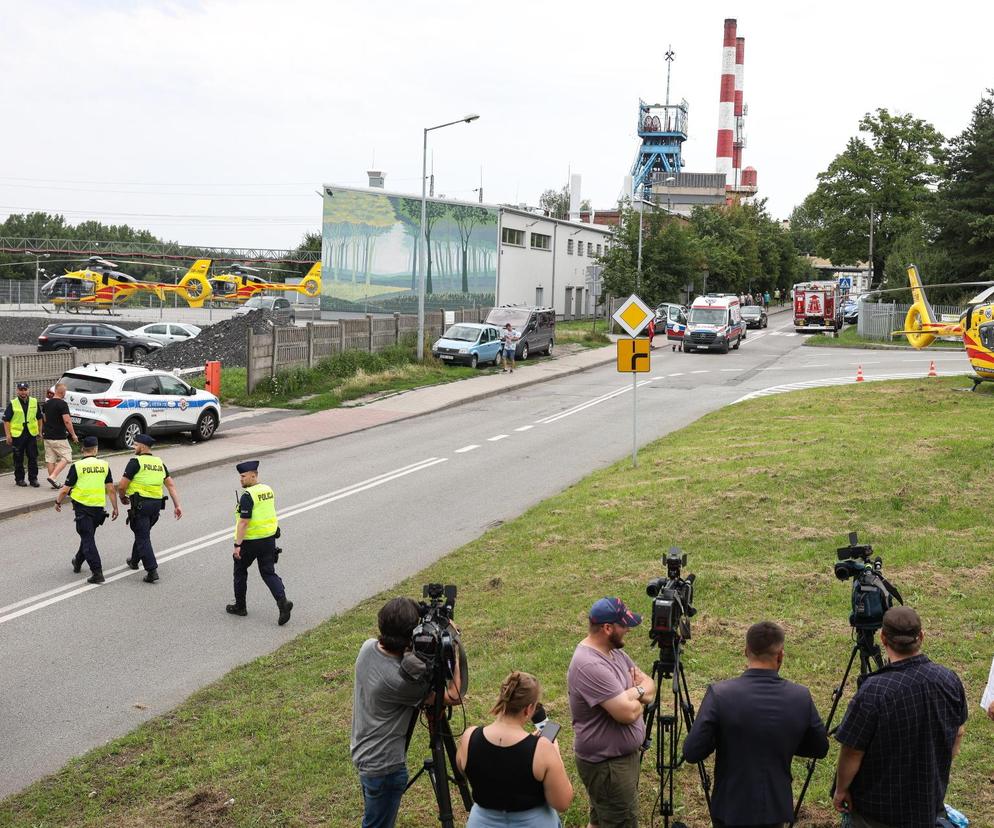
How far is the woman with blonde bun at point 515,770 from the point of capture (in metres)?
4.65

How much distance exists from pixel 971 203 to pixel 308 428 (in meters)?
40.6

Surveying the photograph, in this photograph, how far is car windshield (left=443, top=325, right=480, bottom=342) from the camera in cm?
3778

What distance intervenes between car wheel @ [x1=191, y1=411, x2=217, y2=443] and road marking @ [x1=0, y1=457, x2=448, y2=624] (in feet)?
17.8

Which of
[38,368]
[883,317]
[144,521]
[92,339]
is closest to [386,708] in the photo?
[144,521]

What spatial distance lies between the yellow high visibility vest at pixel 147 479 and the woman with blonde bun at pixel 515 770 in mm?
8123

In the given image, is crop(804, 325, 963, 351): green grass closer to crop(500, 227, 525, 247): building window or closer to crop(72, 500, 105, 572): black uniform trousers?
crop(500, 227, 525, 247): building window

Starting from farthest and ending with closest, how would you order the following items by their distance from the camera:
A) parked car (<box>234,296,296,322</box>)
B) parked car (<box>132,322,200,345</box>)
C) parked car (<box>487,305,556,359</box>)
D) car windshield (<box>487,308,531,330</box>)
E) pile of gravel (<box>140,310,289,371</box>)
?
parked car (<box>234,296,296,322</box>) → parked car (<box>132,322,200,345</box>) → car windshield (<box>487,308,531,330</box>) → parked car (<box>487,305,556,359</box>) → pile of gravel (<box>140,310,289,371</box>)

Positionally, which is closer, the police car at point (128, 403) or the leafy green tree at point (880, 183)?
the police car at point (128, 403)

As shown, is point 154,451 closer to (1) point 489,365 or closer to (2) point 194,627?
(2) point 194,627

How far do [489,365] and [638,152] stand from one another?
91.9 metres

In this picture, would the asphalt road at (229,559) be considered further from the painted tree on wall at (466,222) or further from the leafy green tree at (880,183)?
the leafy green tree at (880,183)

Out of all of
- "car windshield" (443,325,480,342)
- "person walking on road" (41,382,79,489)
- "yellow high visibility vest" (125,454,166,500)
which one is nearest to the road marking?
"yellow high visibility vest" (125,454,166,500)

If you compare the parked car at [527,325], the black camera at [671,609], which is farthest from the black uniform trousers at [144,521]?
the parked car at [527,325]

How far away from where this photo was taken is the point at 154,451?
21.5 m
